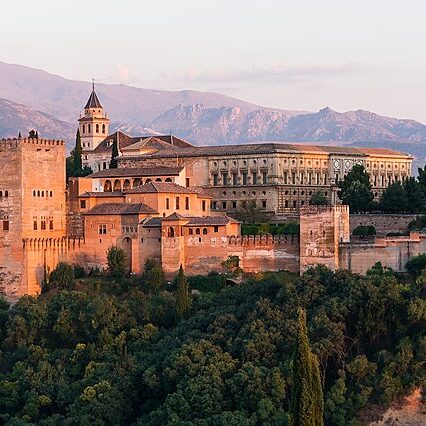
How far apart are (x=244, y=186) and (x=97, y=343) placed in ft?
76.9

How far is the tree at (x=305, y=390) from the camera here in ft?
107

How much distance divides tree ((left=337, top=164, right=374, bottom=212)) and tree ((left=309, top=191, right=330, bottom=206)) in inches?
37.6

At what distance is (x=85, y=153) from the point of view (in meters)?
81.9

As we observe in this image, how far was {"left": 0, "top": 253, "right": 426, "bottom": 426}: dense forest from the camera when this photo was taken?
39.5 meters

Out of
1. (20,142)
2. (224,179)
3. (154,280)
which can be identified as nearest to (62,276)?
(154,280)

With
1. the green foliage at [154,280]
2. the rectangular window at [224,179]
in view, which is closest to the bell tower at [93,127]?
the rectangular window at [224,179]

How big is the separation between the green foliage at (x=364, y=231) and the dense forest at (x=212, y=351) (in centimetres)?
611

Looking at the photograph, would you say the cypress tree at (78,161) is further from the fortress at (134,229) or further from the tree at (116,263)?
the tree at (116,263)

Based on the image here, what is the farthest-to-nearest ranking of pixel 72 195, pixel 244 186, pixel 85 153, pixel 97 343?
1. pixel 85 153
2. pixel 244 186
3. pixel 72 195
4. pixel 97 343

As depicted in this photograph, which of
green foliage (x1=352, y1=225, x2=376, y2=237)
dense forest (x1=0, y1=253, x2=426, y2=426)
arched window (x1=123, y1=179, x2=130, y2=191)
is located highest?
arched window (x1=123, y1=179, x2=130, y2=191)

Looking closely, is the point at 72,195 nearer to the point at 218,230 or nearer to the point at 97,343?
the point at 218,230

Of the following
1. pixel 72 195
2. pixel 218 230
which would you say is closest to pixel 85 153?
pixel 72 195

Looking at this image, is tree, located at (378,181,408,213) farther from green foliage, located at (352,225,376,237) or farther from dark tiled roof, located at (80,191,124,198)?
dark tiled roof, located at (80,191,124,198)

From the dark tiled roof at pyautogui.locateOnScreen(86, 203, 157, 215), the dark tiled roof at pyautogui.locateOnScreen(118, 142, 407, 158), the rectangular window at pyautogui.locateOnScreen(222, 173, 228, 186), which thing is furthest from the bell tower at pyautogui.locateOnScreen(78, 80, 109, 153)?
the dark tiled roof at pyautogui.locateOnScreen(86, 203, 157, 215)
